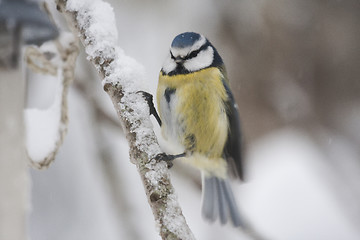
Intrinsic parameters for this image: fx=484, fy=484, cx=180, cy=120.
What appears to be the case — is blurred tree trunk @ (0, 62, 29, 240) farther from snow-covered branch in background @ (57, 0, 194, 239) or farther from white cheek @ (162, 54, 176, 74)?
white cheek @ (162, 54, 176, 74)

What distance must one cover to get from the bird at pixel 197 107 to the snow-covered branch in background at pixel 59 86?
0.33 m

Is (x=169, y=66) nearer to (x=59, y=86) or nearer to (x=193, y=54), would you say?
(x=193, y=54)

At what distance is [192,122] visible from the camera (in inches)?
48.7

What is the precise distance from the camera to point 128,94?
2.52 feet

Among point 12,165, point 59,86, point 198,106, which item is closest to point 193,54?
point 198,106

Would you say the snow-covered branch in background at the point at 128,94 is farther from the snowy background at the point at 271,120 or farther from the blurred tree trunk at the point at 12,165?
the snowy background at the point at 271,120

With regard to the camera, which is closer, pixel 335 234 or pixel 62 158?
pixel 335 234

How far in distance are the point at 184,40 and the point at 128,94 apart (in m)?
0.44

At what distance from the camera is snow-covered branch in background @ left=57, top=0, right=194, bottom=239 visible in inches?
25.9

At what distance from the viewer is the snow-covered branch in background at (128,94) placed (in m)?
0.66

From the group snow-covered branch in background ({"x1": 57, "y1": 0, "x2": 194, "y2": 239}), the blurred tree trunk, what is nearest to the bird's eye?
snow-covered branch in background ({"x1": 57, "y1": 0, "x2": 194, "y2": 239})

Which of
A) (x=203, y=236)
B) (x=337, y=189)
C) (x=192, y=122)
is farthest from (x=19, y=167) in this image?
(x=337, y=189)

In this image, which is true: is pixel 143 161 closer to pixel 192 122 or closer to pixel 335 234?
pixel 192 122

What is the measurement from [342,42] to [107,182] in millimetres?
1519
